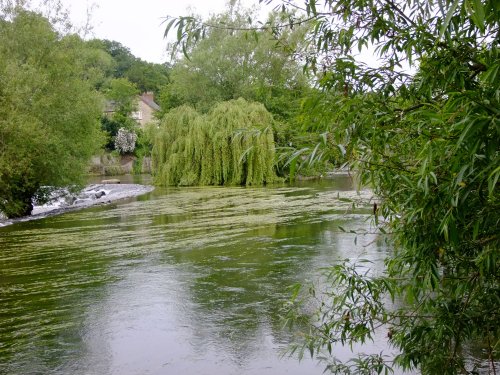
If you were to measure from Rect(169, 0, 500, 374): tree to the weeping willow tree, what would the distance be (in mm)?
24723

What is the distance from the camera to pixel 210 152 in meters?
29.4

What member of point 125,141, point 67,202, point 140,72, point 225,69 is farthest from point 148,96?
point 67,202

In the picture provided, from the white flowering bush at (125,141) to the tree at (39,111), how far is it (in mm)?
32072

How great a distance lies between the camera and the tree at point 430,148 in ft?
7.60

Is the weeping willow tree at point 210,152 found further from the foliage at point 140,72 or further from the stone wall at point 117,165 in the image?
the foliage at point 140,72

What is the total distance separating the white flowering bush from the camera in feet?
172

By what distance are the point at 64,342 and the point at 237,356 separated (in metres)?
1.83

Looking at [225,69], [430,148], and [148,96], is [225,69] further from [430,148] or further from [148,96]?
[148,96]

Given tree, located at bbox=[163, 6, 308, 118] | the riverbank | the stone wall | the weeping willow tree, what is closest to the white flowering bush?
the stone wall

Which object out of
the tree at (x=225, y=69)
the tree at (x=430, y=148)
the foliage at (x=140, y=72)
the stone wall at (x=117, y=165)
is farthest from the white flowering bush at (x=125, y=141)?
the tree at (x=430, y=148)

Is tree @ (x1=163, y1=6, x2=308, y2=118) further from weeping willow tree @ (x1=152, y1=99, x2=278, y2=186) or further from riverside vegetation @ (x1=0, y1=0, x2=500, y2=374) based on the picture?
riverside vegetation @ (x1=0, y1=0, x2=500, y2=374)

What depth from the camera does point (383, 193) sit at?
130 inches

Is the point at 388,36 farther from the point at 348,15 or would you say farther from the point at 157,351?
the point at 157,351

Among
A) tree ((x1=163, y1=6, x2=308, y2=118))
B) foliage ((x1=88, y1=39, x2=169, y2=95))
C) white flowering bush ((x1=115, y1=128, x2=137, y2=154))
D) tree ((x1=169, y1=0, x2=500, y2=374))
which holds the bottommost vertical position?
tree ((x1=169, y1=0, x2=500, y2=374))
